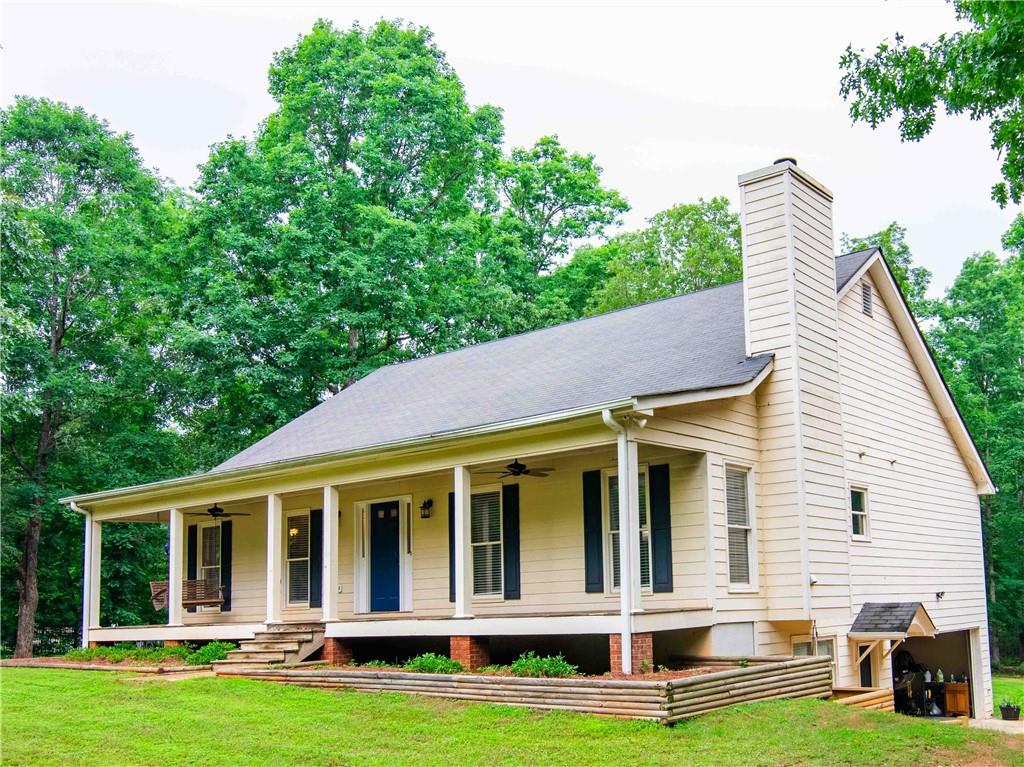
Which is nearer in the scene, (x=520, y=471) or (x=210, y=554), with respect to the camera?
(x=520, y=471)

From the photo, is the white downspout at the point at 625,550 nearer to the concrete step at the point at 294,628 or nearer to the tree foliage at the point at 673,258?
the concrete step at the point at 294,628

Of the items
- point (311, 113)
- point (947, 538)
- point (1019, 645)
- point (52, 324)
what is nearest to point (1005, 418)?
point (1019, 645)

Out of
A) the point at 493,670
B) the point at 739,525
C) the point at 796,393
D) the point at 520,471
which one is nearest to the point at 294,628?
the point at 493,670

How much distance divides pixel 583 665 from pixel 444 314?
16.2m

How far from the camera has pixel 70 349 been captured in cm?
2741

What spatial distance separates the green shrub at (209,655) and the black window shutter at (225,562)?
3.54 meters

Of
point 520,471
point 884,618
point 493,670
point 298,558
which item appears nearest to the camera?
point 493,670

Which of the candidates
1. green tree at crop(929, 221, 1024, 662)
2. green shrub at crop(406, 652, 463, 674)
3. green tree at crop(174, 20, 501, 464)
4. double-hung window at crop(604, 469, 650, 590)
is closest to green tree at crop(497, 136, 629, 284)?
green tree at crop(174, 20, 501, 464)

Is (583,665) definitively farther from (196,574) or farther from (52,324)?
(52,324)

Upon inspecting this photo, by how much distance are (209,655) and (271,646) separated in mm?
1272

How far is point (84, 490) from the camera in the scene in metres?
27.1

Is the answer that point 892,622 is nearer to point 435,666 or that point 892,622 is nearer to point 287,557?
point 435,666

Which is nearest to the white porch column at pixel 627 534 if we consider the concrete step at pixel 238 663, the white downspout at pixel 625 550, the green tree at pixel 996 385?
the white downspout at pixel 625 550

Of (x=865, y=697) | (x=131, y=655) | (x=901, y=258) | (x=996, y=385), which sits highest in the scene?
(x=901, y=258)
